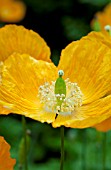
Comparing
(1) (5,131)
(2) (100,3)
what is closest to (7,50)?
(1) (5,131)

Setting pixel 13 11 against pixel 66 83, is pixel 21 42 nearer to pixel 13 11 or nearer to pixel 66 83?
pixel 66 83

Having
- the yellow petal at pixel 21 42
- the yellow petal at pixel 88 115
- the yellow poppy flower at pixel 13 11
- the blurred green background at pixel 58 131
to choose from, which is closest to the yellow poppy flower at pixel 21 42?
the yellow petal at pixel 21 42

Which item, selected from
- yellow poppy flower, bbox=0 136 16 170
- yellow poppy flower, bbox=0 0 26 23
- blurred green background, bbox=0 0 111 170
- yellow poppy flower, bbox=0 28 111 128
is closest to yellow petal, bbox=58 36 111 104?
yellow poppy flower, bbox=0 28 111 128

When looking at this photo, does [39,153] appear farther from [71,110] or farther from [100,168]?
[71,110]

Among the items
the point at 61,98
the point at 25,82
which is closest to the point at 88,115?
the point at 61,98

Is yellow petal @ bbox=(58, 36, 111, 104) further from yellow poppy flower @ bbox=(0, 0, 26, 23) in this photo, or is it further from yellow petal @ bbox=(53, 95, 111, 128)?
yellow poppy flower @ bbox=(0, 0, 26, 23)

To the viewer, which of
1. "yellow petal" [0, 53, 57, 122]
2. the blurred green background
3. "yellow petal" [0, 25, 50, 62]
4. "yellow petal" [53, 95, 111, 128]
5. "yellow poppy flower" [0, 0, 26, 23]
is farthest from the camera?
"yellow poppy flower" [0, 0, 26, 23]
